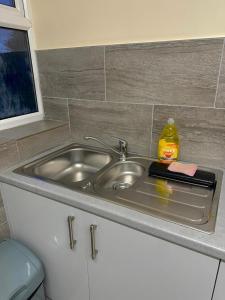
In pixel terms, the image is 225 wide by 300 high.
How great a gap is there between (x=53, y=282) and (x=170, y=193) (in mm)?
829

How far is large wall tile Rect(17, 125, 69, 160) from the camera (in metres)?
1.21

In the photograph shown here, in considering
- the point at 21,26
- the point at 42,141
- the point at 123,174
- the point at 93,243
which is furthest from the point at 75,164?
the point at 21,26

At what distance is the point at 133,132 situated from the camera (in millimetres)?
1277

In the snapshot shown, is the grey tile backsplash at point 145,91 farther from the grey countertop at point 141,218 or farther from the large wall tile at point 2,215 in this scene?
the large wall tile at point 2,215

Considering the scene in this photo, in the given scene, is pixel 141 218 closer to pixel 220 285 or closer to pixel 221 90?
pixel 220 285

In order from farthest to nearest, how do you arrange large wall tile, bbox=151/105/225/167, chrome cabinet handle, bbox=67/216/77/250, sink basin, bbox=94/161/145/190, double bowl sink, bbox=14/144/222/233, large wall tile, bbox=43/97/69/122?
large wall tile, bbox=43/97/69/122 → sink basin, bbox=94/161/145/190 → large wall tile, bbox=151/105/225/167 → chrome cabinet handle, bbox=67/216/77/250 → double bowl sink, bbox=14/144/222/233

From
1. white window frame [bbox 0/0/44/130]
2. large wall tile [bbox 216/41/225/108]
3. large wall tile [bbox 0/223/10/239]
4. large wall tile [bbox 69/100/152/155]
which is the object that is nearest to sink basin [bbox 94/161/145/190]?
large wall tile [bbox 69/100/152/155]

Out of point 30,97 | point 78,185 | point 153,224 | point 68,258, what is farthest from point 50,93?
point 153,224

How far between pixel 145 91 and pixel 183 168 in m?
0.46

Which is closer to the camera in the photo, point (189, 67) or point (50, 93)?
point (189, 67)

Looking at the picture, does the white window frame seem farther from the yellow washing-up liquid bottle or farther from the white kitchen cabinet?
the yellow washing-up liquid bottle

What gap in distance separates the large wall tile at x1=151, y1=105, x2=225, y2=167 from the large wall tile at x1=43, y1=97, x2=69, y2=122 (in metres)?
0.64

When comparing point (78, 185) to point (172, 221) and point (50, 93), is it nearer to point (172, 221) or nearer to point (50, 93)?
point (172, 221)

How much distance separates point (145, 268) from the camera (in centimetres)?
81
